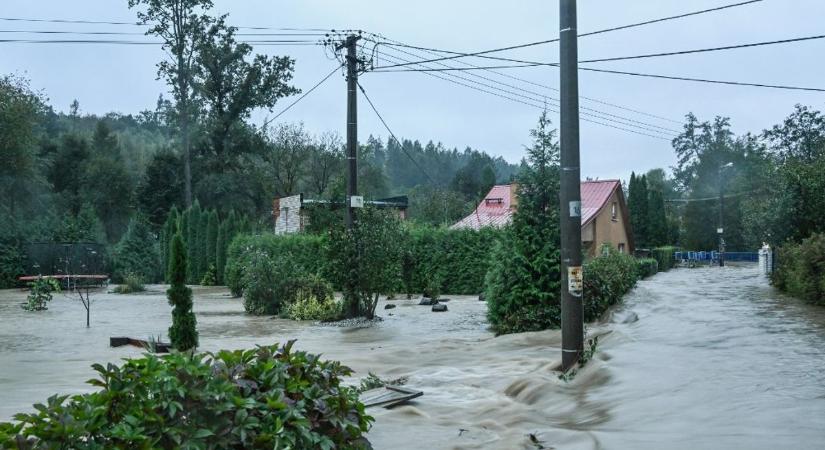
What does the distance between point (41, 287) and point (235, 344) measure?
13766 mm

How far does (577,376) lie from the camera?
10180mm

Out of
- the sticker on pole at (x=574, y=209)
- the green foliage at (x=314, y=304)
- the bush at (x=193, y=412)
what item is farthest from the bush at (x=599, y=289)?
the bush at (x=193, y=412)

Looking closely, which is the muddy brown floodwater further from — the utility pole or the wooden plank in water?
the utility pole

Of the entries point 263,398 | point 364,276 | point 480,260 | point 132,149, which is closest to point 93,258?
point 480,260

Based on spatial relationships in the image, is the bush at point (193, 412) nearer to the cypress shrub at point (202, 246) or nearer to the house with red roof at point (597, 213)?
the house with red roof at point (597, 213)

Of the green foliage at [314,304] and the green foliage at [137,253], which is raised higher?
the green foliage at [137,253]

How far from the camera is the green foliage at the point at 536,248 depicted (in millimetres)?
14977

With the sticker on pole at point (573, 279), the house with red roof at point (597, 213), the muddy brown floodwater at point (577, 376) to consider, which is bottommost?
the muddy brown floodwater at point (577, 376)

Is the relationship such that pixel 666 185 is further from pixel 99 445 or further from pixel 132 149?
pixel 99 445

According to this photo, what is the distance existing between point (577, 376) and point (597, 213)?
110ft

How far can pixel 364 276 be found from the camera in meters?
19.3

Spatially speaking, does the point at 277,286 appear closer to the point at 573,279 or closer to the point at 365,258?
the point at 365,258

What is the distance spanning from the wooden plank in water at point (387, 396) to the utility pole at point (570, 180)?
2369 mm

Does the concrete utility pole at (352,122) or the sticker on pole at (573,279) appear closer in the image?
the sticker on pole at (573,279)
